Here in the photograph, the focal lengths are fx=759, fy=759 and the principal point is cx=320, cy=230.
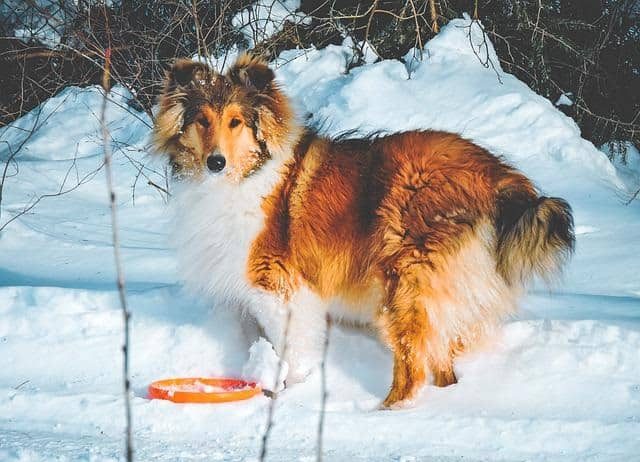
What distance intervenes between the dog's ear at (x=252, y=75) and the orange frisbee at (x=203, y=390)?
64.5 inches

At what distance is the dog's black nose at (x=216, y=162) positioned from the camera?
4078 mm

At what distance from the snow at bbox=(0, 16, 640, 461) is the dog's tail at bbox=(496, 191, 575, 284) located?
1.79 ft

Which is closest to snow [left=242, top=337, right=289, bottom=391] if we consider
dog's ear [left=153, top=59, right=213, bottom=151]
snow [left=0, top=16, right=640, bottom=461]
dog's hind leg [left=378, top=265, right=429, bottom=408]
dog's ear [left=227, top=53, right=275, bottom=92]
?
snow [left=0, top=16, right=640, bottom=461]

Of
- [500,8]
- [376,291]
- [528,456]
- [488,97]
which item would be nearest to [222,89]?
[376,291]

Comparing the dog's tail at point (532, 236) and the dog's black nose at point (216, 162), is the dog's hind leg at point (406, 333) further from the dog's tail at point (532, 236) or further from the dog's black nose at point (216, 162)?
the dog's black nose at point (216, 162)

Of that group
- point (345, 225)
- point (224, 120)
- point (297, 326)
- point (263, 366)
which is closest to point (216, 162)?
point (224, 120)

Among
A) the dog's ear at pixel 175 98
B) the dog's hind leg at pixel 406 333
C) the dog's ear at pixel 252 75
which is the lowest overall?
the dog's hind leg at pixel 406 333

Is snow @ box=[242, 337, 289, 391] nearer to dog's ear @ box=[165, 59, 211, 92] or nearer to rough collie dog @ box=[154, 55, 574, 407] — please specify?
rough collie dog @ box=[154, 55, 574, 407]

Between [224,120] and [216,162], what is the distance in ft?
0.83

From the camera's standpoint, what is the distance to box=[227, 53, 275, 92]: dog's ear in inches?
168

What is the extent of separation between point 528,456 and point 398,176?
155cm

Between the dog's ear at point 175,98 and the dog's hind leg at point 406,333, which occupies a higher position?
the dog's ear at point 175,98

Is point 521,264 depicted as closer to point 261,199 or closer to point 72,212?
point 261,199

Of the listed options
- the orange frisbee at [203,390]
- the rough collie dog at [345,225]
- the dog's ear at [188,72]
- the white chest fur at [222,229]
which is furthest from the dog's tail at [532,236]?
the dog's ear at [188,72]
